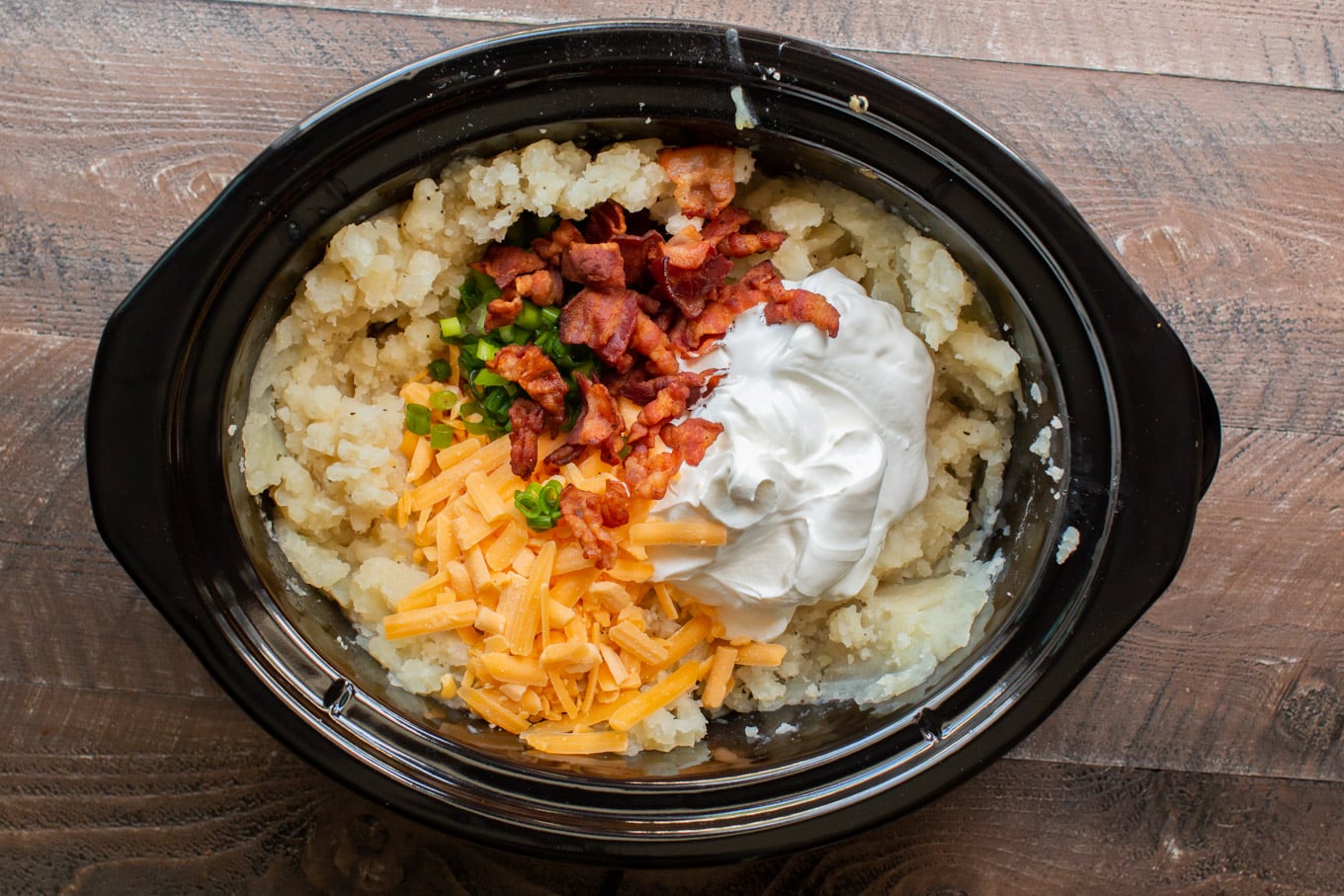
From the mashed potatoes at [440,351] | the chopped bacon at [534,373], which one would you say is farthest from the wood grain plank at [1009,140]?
the chopped bacon at [534,373]

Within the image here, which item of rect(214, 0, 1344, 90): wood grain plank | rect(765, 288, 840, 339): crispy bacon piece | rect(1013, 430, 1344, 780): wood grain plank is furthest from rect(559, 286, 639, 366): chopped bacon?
rect(1013, 430, 1344, 780): wood grain plank

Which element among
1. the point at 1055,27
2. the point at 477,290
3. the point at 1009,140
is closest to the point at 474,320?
the point at 477,290

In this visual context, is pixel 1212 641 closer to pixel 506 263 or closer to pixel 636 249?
pixel 636 249

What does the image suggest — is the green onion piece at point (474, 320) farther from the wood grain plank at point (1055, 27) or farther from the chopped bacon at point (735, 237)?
Result: the wood grain plank at point (1055, 27)

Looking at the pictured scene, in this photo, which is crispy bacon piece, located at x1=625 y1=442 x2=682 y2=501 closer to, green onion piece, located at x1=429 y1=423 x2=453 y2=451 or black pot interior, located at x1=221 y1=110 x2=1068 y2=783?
green onion piece, located at x1=429 y1=423 x2=453 y2=451

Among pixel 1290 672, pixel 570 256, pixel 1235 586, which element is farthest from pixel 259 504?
pixel 1290 672
